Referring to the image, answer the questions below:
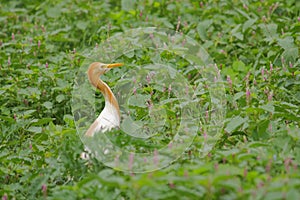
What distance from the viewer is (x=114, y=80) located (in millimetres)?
4391

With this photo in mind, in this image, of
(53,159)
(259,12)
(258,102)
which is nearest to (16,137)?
(53,159)

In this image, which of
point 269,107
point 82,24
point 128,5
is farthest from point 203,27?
point 269,107

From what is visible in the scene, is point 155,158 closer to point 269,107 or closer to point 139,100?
point 269,107

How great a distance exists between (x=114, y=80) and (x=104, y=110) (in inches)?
28.6

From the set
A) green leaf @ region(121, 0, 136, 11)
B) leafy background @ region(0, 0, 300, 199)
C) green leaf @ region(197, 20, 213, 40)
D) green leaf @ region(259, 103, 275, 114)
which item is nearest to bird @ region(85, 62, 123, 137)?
leafy background @ region(0, 0, 300, 199)

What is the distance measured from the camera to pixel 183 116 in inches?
147

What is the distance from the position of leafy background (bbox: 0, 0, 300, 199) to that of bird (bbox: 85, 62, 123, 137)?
0.18 m

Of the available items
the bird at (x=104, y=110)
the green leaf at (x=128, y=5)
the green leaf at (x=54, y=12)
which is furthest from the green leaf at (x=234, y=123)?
the green leaf at (x=54, y=12)

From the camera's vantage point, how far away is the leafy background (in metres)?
2.73

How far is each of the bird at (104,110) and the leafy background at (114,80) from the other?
0.18 meters

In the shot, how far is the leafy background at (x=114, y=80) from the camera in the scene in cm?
273

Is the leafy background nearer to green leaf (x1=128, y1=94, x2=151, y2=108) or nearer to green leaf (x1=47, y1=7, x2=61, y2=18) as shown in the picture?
green leaf (x1=47, y1=7, x2=61, y2=18)

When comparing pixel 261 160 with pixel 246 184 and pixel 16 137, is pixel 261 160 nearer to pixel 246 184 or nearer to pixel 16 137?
pixel 246 184

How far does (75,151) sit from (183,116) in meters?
0.78
